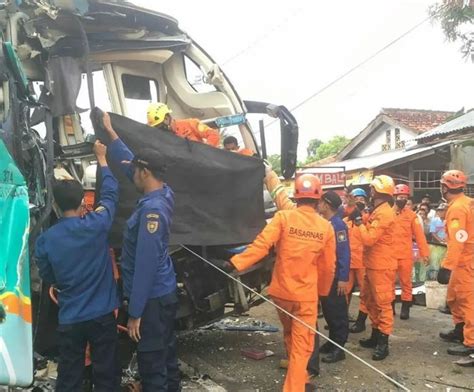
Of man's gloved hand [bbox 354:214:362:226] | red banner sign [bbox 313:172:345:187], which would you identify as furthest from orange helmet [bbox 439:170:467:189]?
red banner sign [bbox 313:172:345:187]

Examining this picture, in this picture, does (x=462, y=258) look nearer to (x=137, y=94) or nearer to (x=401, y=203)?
(x=401, y=203)

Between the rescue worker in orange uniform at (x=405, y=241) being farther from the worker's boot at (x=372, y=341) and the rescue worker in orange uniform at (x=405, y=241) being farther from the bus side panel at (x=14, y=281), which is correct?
the bus side panel at (x=14, y=281)

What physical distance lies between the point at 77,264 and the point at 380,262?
11.0 feet

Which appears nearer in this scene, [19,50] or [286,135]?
[19,50]

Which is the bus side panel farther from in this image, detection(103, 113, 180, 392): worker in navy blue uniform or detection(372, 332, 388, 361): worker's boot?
detection(372, 332, 388, 361): worker's boot

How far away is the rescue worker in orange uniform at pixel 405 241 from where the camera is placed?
21.4ft

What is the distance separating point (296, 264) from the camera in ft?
13.6

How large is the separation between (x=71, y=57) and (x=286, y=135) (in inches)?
89.3

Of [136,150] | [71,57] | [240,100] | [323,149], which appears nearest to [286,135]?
[240,100]

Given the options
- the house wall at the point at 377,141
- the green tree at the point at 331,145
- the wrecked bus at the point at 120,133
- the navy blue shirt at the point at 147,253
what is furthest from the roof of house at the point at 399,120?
the navy blue shirt at the point at 147,253

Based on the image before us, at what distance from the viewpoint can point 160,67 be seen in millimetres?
5418

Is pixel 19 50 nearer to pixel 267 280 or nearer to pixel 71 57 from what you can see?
pixel 71 57

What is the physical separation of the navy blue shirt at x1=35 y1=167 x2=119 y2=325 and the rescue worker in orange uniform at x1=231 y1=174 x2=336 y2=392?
3.55 ft

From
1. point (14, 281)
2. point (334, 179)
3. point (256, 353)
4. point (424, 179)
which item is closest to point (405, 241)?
point (256, 353)
